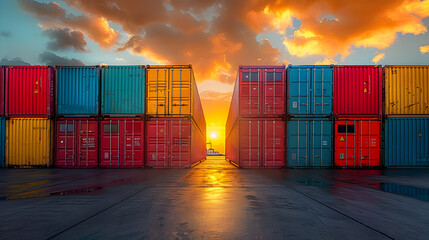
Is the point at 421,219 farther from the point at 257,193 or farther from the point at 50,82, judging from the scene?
the point at 50,82

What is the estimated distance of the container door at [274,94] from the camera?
16672mm

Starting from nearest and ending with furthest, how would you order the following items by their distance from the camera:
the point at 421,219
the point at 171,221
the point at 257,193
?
1. the point at 171,221
2. the point at 421,219
3. the point at 257,193

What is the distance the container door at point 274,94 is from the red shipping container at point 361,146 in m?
4.52

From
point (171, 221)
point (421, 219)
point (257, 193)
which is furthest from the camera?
point (257, 193)

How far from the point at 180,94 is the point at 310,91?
28.7 ft

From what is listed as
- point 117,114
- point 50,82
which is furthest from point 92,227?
point 50,82

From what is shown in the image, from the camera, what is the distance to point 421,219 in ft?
14.0

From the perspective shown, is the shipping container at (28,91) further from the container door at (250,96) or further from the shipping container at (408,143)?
the shipping container at (408,143)

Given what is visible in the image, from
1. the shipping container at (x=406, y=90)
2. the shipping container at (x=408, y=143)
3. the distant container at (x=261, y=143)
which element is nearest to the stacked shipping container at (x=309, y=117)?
the distant container at (x=261, y=143)

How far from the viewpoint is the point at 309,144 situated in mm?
16422

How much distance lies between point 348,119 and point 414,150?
4.74 metres

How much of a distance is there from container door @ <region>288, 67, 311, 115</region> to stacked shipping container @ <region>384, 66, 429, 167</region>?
5311 mm

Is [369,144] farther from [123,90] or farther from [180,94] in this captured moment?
[123,90]

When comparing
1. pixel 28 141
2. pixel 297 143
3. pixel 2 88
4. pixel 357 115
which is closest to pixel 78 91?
pixel 28 141
